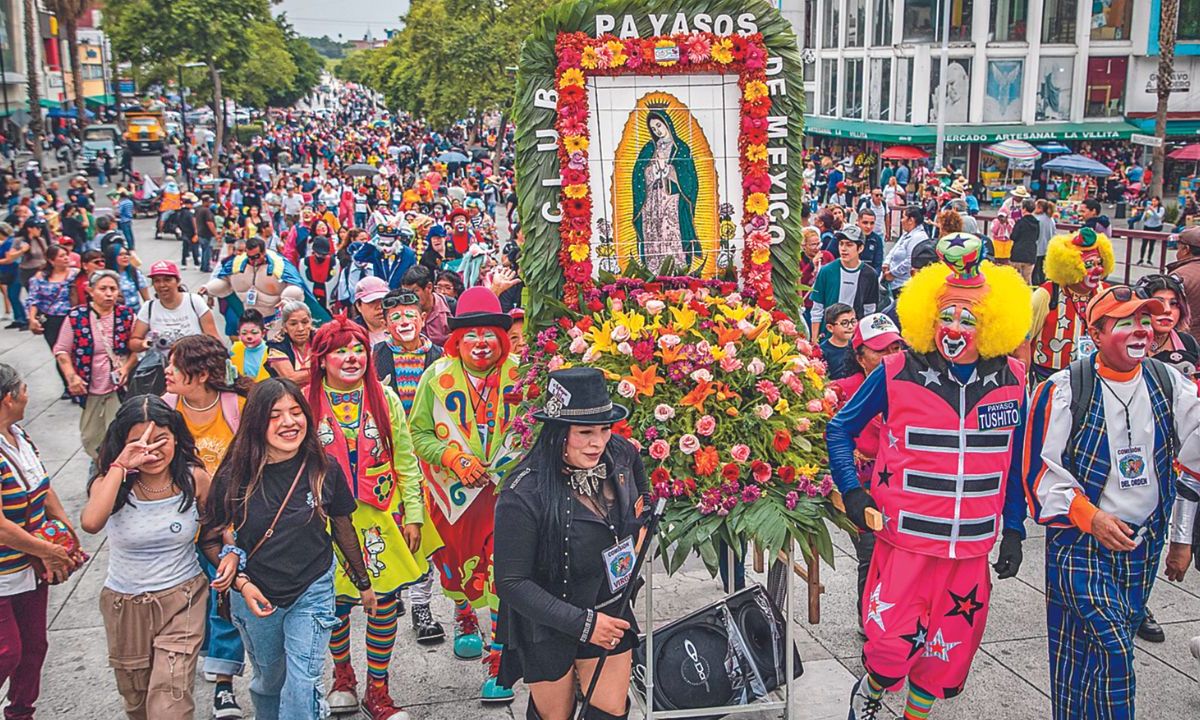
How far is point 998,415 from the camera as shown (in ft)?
15.6

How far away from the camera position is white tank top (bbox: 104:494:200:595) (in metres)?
4.66

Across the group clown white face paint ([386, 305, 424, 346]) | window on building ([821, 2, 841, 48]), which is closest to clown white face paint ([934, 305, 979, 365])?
clown white face paint ([386, 305, 424, 346])

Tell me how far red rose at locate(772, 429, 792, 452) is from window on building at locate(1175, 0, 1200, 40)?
1688 inches

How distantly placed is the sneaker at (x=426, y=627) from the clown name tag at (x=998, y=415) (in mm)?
3382

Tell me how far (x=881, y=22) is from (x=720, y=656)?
43.7m

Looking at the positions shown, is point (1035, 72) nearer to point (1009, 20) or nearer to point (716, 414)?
point (1009, 20)

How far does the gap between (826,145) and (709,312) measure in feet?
162

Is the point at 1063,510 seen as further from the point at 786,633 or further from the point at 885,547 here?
the point at 786,633

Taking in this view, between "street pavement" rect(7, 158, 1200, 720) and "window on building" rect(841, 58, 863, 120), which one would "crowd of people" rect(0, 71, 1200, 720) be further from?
"window on building" rect(841, 58, 863, 120)

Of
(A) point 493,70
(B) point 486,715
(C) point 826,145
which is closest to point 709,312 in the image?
(B) point 486,715

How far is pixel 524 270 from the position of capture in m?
6.19

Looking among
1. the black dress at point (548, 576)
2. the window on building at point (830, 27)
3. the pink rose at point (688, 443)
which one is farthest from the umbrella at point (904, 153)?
the black dress at point (548, 576)

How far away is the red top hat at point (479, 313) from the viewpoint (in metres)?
5.89

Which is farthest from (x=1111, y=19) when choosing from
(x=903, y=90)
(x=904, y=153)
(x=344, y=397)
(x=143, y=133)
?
(x=344, y=397)
